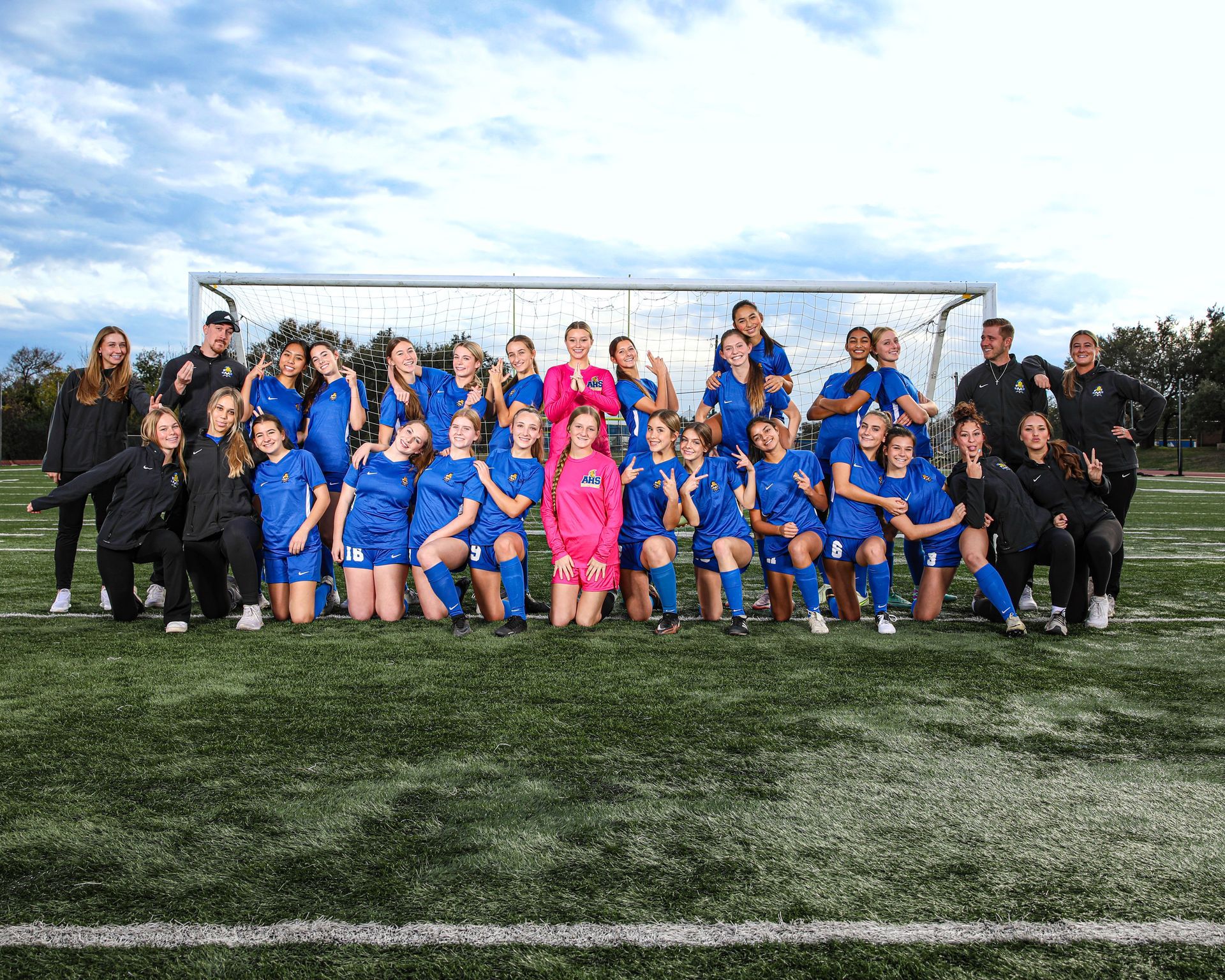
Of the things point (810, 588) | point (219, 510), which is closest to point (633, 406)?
point (810, 588)

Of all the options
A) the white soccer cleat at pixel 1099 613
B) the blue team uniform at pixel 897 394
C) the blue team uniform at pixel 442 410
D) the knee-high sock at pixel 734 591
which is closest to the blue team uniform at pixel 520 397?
the blue team uniform at pixel 442 410

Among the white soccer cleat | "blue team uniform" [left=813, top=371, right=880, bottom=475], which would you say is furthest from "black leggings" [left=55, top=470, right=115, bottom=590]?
the white soccer cleat

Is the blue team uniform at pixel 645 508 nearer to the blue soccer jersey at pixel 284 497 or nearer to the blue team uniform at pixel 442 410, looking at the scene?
the blue team uniform at pixel 442 410

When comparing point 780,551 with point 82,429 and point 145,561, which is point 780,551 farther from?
point 82,429

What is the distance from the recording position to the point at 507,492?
16.2ft

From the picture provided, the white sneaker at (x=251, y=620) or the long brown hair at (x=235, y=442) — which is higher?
the long brown hair at (x=235, y=442)

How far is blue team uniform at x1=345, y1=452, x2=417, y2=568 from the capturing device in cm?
500

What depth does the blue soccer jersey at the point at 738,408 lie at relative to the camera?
5.50m

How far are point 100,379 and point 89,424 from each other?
0.94 ft

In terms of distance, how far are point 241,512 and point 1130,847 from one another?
4.40 metres

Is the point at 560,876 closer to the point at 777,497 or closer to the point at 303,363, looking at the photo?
the point at 777,497

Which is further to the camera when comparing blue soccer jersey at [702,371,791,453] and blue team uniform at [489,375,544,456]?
blue soccer jersey at [702,371,791,453]

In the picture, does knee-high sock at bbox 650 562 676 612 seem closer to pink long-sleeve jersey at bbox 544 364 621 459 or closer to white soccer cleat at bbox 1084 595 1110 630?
pink long-sleeve jersey at bbox 544 364 621 459

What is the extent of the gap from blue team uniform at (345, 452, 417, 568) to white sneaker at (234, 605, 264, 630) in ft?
1.78
